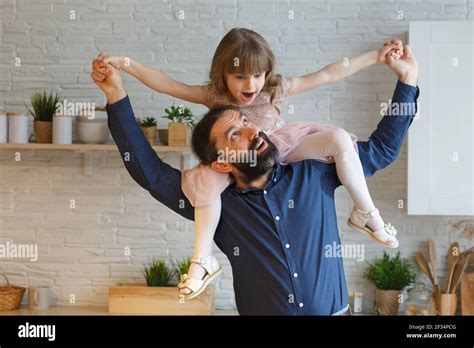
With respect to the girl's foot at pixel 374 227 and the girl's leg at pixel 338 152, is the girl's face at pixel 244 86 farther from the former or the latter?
the girl's foot at pixel 374 227

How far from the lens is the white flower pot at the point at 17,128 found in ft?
8.40

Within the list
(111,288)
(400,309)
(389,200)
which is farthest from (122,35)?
(400,309)

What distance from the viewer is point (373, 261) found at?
2.68 m

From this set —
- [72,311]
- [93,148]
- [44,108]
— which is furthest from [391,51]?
[72,311]

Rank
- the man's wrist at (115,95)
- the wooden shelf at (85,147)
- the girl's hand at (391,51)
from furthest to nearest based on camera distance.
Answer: the wooden shelf at (85,147) < the girl's hand at (391,51) < the man's wrist at (115,95)

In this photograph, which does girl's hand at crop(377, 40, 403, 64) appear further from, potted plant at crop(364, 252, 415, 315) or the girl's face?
potted plant at crop(364, 252, 415, 315)

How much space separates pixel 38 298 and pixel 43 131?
50cm

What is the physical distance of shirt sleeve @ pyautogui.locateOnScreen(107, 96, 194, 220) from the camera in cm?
130

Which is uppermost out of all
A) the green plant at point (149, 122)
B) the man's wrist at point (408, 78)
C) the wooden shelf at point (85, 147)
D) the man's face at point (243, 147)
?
the green plant at point (149, 122)

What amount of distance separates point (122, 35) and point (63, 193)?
505 mm

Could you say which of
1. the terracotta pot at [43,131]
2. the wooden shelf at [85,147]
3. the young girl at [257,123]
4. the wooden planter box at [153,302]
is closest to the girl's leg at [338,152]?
the young girl at [257,123]

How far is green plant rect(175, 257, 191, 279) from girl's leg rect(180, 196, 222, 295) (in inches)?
44.0

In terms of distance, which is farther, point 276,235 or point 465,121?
point 465,121

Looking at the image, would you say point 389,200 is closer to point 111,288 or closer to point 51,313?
point 111,288
